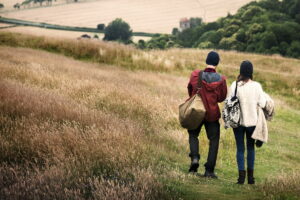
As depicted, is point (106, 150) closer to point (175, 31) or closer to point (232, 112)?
point (232, 112)

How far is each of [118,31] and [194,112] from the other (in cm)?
6835

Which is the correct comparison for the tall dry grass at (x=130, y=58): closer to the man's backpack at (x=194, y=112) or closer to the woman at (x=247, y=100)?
the woman at (x=247, y=100)

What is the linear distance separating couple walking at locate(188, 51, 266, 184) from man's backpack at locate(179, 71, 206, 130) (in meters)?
0.11

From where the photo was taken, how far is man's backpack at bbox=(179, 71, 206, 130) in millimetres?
6328

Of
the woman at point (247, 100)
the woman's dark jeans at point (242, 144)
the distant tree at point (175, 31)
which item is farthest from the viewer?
the distant tree at point (175, 31)

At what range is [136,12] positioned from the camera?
99.8 meters

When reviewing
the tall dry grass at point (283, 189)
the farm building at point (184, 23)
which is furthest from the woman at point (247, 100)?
the farm building at point (184, 23)

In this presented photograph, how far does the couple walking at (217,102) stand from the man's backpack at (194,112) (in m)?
0.11

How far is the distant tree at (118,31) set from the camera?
7206 cm

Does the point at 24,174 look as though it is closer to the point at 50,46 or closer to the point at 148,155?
the point at 148,155

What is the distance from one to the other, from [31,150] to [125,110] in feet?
15.5

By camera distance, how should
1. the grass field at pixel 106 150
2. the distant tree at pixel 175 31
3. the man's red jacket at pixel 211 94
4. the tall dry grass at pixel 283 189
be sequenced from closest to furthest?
the grass field at pixel 106 150, the tall dry grass at pixel 283 189, the man's red jacket at pixel 211 94, the distant tree at pixel 175 31

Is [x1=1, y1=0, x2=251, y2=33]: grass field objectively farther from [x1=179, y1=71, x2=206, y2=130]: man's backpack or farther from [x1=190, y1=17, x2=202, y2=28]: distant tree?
[x1=179, y1=71, x2=206, y2=130]: man's backpack

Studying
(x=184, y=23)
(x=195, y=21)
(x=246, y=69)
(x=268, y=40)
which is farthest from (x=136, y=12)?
(x=246, y=69)
